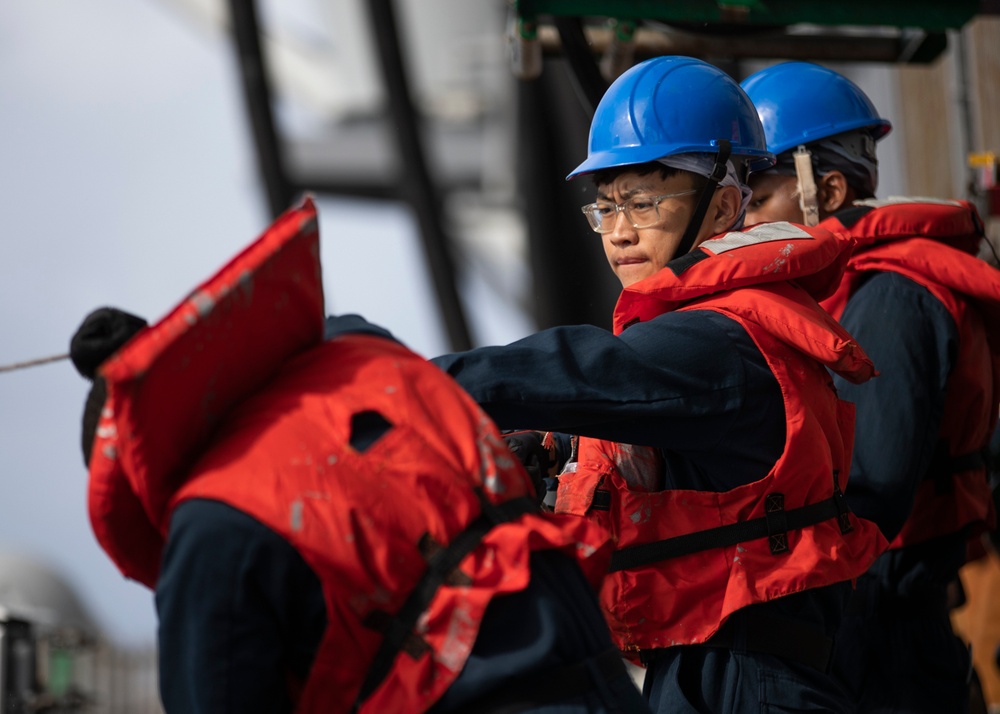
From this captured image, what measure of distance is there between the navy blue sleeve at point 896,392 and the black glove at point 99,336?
1.77 m

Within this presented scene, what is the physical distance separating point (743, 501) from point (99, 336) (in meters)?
1.11

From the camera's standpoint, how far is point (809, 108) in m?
3.29

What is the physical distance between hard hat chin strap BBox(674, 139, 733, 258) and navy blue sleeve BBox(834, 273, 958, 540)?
72 cm

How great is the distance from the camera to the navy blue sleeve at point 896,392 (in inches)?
114

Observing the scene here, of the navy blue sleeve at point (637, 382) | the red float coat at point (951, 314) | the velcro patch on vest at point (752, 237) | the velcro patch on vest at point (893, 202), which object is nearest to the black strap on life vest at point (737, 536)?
the navy blue sleeve at point (637, 382)

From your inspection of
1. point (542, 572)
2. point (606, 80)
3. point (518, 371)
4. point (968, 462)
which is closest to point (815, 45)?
point (606, 80)

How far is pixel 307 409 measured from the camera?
1622 mm

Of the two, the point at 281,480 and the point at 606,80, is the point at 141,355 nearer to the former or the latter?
the point at 281,480

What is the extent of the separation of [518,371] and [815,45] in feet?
8.72

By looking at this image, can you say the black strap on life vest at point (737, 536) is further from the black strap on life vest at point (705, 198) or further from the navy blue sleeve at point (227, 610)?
the navy blue sleeve at point (227, 610)

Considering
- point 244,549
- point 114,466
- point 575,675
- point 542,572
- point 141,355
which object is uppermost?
point 141,355

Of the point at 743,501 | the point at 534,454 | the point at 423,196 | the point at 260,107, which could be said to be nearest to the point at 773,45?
the point at 534,454

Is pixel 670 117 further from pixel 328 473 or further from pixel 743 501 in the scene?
pixel 328 473

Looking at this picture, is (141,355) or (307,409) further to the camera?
(307,409)
